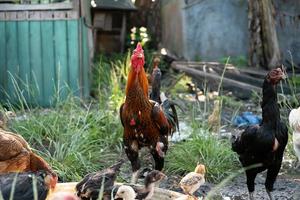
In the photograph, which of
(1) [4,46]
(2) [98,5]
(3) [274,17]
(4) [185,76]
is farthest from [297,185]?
(2) [98,5]

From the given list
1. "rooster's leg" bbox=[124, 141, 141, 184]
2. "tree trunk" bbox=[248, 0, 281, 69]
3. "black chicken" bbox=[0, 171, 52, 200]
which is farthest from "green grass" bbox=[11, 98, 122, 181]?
"tree trunk" bbox=[248, 0, 281, 69]

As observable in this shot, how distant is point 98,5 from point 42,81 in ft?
18.3

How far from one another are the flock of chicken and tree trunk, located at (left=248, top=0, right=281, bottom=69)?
279 inches

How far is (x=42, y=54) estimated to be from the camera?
32.7 ft

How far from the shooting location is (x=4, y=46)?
32.8ft

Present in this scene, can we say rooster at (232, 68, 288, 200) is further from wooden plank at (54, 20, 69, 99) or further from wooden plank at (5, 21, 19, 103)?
wooden plank at (5, 21, 19, 103)

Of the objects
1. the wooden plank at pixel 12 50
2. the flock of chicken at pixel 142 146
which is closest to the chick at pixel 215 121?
the flock of chicken at pixel 142 146

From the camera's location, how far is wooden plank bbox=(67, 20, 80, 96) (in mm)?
9828

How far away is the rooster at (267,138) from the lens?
17.3ft

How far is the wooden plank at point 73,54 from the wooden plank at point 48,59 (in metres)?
0.29

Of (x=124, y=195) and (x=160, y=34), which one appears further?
(x=160, y=34)

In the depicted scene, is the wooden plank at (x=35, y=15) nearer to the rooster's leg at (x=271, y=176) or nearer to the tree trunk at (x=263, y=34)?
the tree trunk at (x=263, y=34)

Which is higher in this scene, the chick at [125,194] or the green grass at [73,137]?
the chick at [125,194]

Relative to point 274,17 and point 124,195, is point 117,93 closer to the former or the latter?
point 124,195
